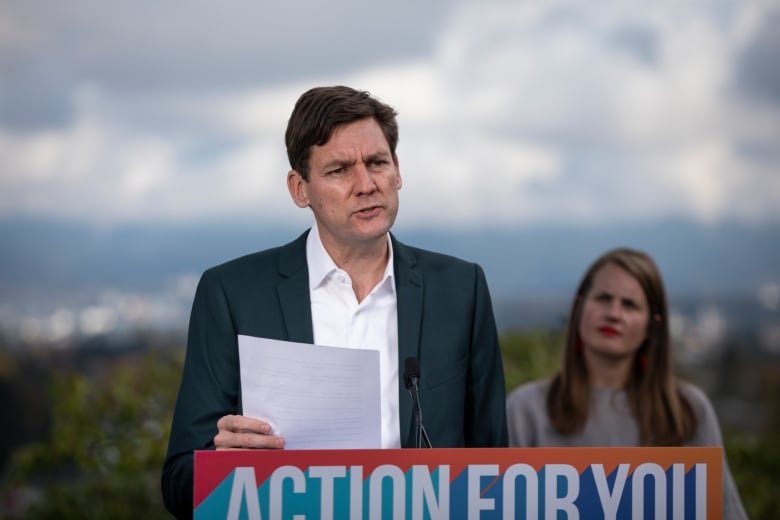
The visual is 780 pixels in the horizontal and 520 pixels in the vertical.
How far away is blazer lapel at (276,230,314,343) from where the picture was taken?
237 centimetres

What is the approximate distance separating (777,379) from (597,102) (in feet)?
6.56

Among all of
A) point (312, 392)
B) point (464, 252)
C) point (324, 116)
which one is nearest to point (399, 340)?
point (312, 392)

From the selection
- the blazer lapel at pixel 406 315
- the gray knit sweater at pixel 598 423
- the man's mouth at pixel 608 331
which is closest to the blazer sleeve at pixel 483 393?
the blazer lapel at pixel 406 315

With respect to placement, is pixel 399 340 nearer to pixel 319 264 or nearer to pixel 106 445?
pixel 319 264

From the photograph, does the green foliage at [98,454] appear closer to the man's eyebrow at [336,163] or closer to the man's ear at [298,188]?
the man's ear at [298,188]

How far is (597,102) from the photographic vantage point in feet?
17.8

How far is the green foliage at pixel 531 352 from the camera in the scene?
541 cm

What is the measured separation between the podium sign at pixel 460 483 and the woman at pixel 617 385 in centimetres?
150

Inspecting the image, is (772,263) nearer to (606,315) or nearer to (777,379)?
(777,379)

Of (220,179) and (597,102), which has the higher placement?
(597,102)

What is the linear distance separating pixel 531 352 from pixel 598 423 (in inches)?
75.5

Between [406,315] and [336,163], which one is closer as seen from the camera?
[336,163]

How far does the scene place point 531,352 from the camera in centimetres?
551

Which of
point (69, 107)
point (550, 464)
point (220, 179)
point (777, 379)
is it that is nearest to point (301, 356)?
point (550, 464)
